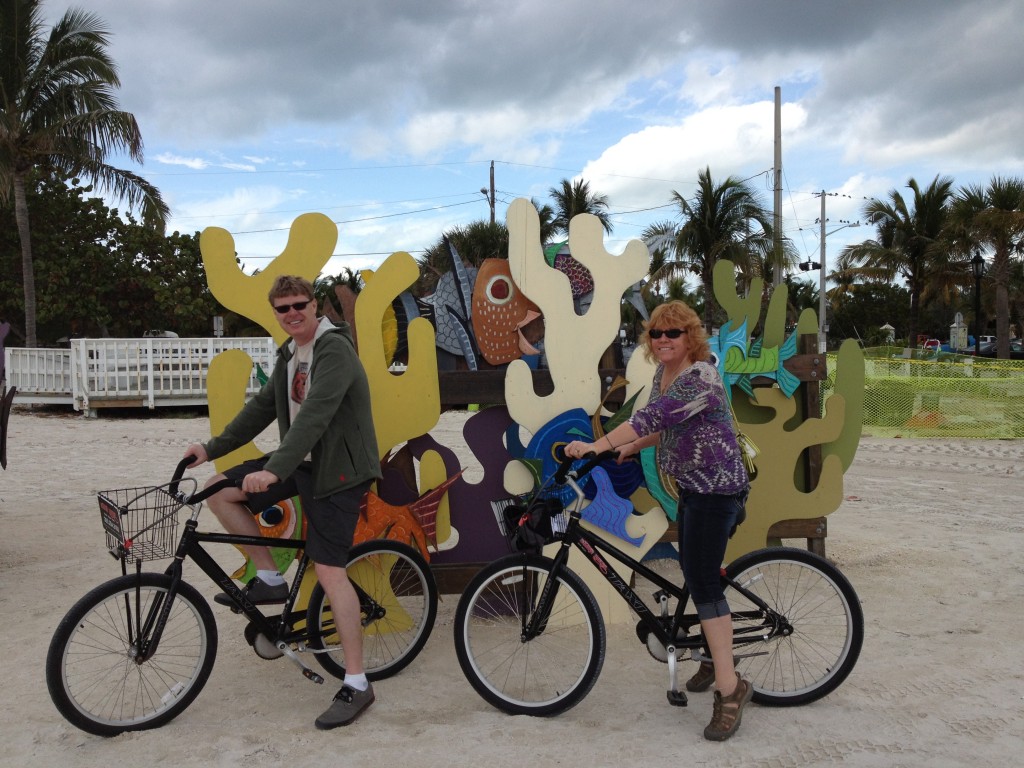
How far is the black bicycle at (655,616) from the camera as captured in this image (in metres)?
3.29

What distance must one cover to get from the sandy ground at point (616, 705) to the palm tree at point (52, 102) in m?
16.5

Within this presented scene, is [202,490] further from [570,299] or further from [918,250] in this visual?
[918,250]

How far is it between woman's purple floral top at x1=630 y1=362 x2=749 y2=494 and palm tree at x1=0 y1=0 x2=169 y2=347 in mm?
20214

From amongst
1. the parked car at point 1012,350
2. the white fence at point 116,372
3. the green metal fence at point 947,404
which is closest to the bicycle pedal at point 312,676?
the green metal fence at point 947,404

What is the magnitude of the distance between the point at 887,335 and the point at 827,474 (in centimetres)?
4453

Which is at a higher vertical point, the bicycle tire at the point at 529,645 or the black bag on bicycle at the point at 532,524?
the black bag on bicycle at the point at 532,524

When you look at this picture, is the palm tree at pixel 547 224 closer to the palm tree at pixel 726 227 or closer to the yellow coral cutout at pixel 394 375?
the palm tree at pixel 726 227

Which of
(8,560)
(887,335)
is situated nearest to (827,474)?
(8,560)

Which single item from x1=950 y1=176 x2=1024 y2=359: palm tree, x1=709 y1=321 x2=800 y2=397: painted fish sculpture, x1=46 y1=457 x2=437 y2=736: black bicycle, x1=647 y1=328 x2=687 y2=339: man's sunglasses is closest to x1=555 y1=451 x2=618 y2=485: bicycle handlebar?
x1=647 y1=328 x2=687 y2=339: man's sunglasses

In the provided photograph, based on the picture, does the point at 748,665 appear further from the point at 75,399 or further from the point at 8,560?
the point at 75,399

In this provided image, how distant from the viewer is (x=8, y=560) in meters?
5.87

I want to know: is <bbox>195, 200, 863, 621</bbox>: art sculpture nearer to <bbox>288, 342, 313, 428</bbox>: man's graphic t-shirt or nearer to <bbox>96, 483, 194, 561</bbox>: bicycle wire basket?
<bbox>288, 342, 313, 428</bbox>: man's graphic t-shirt

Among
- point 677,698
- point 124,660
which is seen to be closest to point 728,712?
point 677,698

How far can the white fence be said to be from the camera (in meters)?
17.2
